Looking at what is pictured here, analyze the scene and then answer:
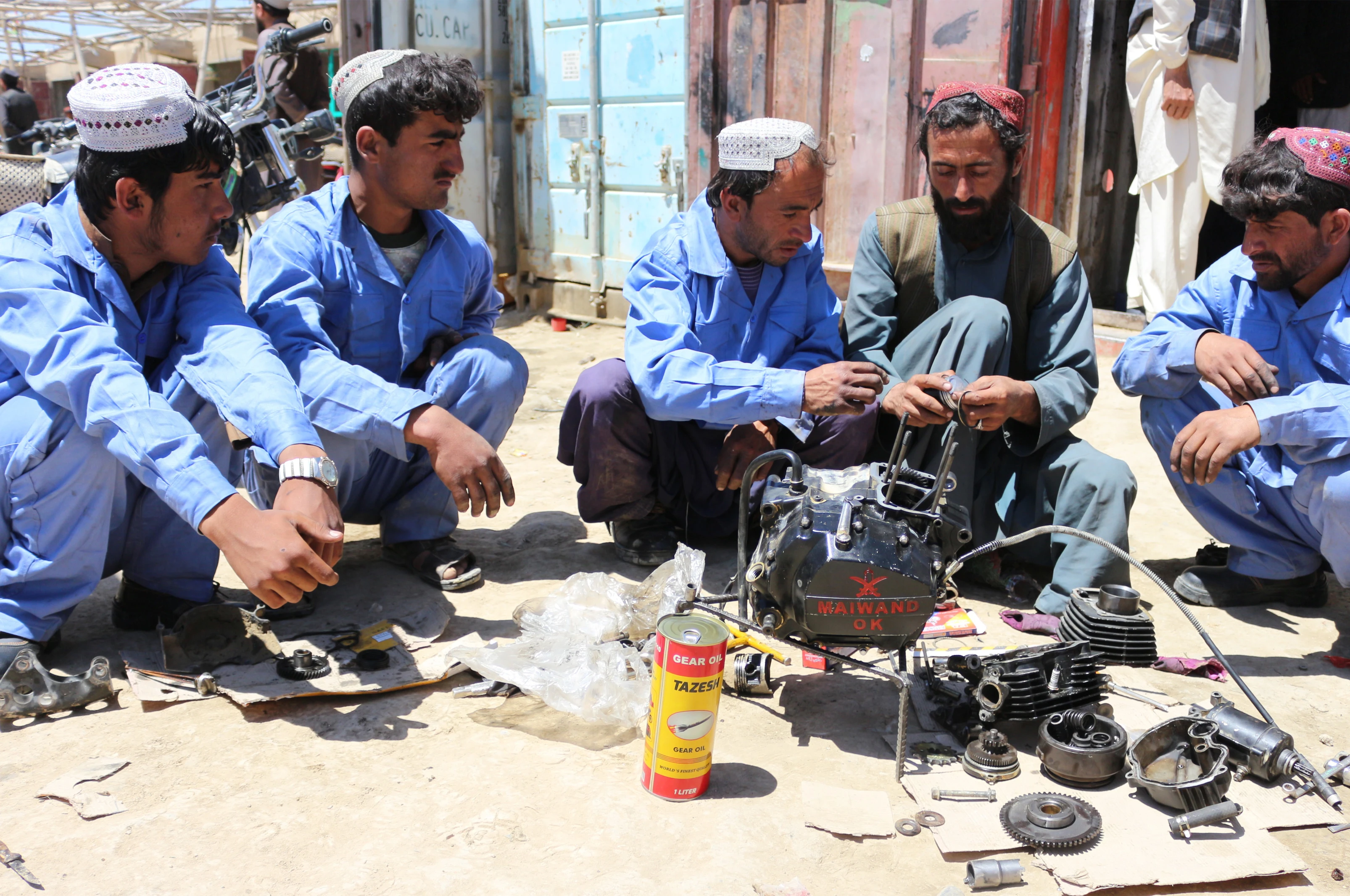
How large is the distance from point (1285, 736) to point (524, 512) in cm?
276

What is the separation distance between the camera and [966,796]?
93.5 inches

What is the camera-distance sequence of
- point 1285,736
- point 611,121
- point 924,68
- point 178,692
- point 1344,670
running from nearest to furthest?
point 1285,736
point 178,692
point 1344,670
point 924,68
point 611,121

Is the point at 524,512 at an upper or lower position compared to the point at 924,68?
lower

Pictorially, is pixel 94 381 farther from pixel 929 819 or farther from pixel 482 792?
pixel 929 819

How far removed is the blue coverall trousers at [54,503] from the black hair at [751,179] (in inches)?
67.8

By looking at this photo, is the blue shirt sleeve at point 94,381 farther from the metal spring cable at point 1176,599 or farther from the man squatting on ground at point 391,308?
the metal spring cable at point 1176,599

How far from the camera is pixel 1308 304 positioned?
10.7 feet

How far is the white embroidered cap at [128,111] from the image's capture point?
2.70 m

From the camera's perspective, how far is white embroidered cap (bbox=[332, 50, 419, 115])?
3418 mm

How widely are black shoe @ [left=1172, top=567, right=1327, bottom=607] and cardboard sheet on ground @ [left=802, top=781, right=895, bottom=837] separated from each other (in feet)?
5.54

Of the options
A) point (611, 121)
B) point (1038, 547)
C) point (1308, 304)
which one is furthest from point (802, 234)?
point (611, 121)

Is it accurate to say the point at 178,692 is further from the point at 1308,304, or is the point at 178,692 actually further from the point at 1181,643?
the point at 1308,304

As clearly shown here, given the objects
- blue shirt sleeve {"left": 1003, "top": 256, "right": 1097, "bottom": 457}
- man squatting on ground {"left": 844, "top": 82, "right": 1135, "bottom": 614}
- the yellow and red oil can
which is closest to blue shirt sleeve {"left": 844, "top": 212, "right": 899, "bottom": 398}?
man squatting on ground {"left": 844, "top": 82, "right": 1135, "bottom": 614}

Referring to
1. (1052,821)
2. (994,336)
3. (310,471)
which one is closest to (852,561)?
(1052,821)
